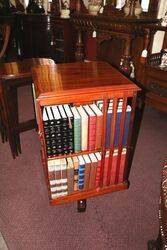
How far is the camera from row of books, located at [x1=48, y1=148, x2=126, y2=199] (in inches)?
55.2

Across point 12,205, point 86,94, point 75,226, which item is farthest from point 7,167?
point 86,94

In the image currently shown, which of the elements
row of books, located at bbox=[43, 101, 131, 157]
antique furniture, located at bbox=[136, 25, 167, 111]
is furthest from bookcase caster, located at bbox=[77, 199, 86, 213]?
antique furniture, located at bbox=[136, 25, 167, 111]

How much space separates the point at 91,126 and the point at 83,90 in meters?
0.24

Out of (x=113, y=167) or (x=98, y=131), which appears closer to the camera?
(x=98, y=131)

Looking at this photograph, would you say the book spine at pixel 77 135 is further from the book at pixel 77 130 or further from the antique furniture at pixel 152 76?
the antique furniture at pixel 152 76

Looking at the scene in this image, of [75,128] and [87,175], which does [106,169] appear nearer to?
[87,175]

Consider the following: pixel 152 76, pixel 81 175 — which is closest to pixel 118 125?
pixel 81 175

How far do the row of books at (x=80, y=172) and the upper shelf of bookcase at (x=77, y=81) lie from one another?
1.45ft

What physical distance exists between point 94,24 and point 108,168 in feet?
6.74

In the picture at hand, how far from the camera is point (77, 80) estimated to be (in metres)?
1.33

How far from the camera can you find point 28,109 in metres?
2.97

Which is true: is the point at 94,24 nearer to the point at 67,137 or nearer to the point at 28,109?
the point at 28,109

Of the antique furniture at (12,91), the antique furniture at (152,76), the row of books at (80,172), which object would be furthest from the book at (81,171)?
the antique furniture at (152,76)

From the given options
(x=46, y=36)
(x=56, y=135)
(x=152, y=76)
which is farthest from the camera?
(x=46, y=36)
